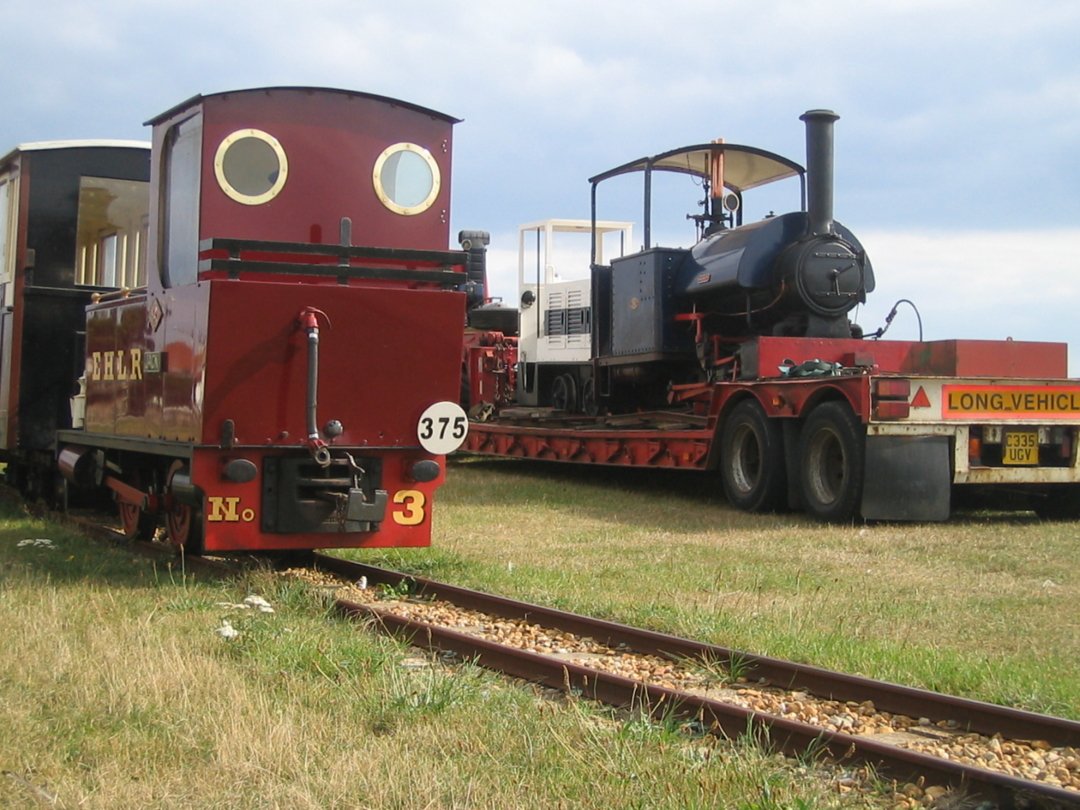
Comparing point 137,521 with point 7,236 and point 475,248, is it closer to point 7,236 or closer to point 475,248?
point 7,236

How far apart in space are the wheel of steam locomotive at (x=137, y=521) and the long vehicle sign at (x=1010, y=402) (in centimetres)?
611

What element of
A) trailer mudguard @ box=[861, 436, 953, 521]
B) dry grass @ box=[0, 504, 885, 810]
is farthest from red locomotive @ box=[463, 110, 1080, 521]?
dry grass @ box=[0, 504, 885, 810]

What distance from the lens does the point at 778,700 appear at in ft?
16.9

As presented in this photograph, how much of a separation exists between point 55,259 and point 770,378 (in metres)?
6.25

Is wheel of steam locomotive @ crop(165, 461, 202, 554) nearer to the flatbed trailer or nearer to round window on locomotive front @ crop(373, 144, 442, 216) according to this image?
round window on locomotive front @ crop(373, 144, 442, 216)

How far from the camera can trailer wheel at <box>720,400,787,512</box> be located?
11703 millimetres

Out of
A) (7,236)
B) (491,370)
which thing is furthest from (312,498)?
(491,370)

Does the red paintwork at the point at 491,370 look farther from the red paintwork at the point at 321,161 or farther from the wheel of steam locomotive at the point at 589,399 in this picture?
the red paintwork at the point at 321,161

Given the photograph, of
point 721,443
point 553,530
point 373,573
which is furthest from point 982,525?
point 373,573

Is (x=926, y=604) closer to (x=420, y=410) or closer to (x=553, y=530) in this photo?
(x=420, y=410)

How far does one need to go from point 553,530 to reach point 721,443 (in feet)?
8.92

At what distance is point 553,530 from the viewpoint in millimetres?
10523

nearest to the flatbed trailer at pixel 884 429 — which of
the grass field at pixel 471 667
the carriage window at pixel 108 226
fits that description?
the grass field at pixel 471 667

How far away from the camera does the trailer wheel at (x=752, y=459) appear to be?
1170cm
